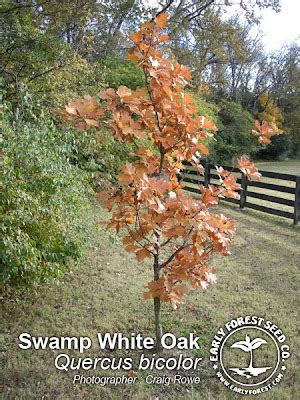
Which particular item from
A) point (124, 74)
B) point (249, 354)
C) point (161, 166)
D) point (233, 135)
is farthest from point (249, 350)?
point (233, 135)

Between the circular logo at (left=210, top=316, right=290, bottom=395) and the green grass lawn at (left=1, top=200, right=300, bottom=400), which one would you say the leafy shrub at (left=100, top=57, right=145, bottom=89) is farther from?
the circular logo at (left=210, top=316, right=290, bottom=395)

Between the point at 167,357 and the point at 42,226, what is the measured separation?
5.30 ft

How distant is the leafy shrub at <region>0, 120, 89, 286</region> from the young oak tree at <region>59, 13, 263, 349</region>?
841mm

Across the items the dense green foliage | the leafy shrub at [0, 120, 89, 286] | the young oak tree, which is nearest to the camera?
the young oak tree

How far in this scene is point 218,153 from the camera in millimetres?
20734

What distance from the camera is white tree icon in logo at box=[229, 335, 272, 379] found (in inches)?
118

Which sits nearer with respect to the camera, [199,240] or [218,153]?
[199,240]

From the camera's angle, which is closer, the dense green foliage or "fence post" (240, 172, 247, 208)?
"fence post" (240, 172, 247, 208)

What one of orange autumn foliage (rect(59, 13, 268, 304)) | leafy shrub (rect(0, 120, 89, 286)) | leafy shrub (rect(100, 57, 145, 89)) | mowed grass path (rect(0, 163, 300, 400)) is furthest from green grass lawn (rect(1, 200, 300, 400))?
leafy shrub (rect(100, 57, 145, 89))

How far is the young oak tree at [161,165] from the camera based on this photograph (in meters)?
2.28

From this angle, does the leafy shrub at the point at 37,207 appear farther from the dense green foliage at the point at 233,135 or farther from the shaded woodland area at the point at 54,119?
the dense green foliage at the point at 233,135

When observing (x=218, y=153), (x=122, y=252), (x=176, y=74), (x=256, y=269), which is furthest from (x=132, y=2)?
(x=218, y=153)

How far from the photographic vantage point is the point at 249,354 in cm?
321

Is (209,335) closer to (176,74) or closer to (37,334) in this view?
(37,334)
